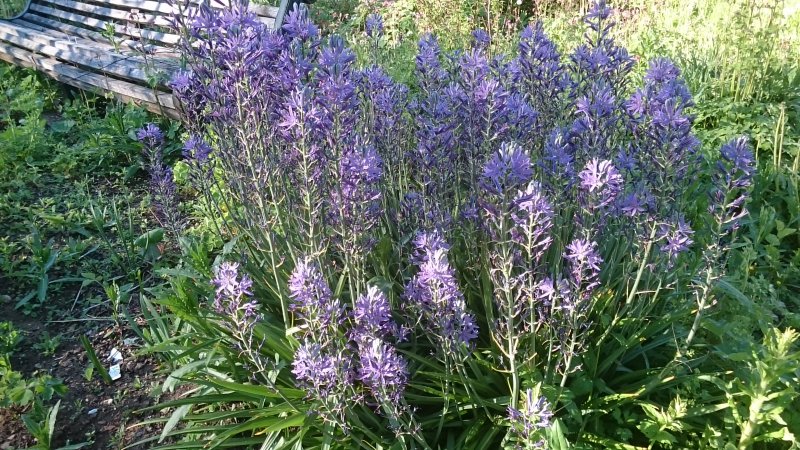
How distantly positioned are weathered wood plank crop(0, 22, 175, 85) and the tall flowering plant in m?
3.43

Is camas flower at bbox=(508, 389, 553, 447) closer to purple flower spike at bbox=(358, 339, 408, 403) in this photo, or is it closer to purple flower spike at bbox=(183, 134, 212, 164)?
purple flower spike at bbox=(358, 339, 408, 403)

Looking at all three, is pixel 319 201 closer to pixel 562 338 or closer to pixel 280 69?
pixel 280 69

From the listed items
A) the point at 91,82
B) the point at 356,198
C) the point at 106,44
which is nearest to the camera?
the point at 356,198

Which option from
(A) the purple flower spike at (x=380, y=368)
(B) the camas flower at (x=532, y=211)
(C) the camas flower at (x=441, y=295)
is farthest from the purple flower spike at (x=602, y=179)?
(A) the purple flower spike at (x=380, y=368)

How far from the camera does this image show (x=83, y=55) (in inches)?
248

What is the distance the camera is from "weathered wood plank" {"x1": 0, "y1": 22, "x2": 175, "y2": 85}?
19.2ft

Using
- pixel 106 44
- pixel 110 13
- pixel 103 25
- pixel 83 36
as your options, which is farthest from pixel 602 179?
pixel 83 36

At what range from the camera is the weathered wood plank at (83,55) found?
5844mm

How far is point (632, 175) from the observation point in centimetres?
263

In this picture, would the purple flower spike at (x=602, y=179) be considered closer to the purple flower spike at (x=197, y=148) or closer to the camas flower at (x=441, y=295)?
the camas flower at (x=441, y=295)

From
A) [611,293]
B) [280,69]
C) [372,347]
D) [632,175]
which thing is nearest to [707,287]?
[611,293]

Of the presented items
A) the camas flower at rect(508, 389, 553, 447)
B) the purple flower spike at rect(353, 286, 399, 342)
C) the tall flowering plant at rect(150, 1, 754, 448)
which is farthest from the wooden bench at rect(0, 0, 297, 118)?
the camas flower at rect(508, 389, 553, 447)

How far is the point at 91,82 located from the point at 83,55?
0.42 m

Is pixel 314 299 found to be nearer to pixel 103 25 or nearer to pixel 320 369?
pixel 320 369
